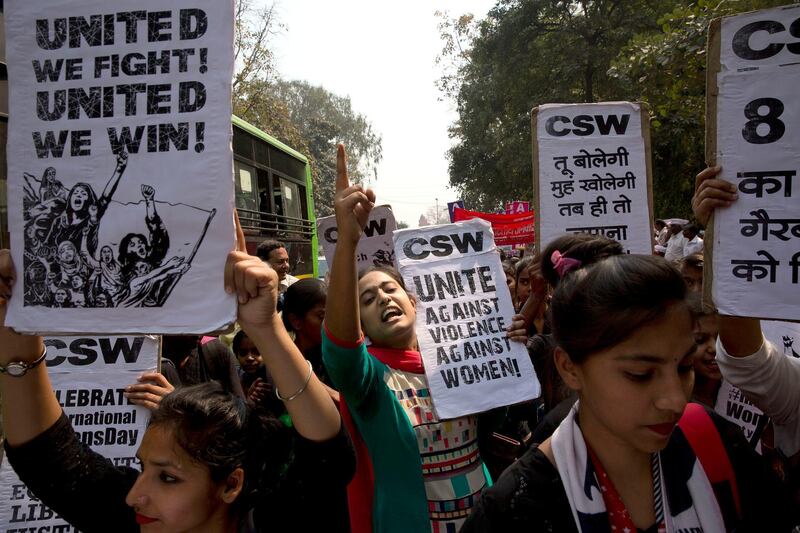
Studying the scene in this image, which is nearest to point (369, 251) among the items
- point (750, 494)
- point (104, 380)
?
point (104, 380)

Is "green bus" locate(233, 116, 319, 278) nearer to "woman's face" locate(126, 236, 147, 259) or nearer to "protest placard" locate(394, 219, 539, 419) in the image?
"protest placard" locate(394, 219, 539, 419)

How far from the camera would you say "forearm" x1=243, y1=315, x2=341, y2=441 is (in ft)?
5.60

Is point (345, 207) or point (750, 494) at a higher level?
point (345, 207)

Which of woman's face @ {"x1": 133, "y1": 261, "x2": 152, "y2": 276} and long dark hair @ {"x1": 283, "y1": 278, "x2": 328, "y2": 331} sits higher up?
woman's face @ {"x1": 133, "y1": 261, "x2": 152, "y2": 276}

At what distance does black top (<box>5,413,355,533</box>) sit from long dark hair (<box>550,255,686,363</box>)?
685 mm

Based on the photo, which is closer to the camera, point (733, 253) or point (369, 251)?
point (733, 253)

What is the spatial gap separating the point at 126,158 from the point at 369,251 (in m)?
3.00

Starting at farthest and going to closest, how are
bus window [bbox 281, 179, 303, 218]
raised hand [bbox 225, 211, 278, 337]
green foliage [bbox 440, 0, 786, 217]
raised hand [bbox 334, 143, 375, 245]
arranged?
green foliage [bbox 440, 0, 786, 217] < bus window [bbox 281, 179, 303, 218] < raised hand [bbox 334, 143, 375, 245] < raised hand [bbox 225, 211, 278, 337]

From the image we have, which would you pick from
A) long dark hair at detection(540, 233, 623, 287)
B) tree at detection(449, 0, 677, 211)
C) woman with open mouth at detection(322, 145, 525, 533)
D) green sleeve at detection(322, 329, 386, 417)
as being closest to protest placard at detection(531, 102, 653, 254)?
long dark hair at detection(540, 233, 623, 287)

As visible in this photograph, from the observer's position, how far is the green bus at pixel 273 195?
8.80 metres

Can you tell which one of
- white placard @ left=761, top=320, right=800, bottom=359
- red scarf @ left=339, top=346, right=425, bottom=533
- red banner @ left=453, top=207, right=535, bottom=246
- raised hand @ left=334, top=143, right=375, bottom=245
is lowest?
red scarf @ left=339, top=346, right=425, bottom=533

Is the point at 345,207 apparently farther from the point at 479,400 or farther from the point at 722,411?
the point at 722,411

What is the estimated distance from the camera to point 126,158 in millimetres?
1794

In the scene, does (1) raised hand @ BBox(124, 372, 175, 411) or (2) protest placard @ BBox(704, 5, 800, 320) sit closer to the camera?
(2) protest placard @ BBox(704, 5, 800, 320)
